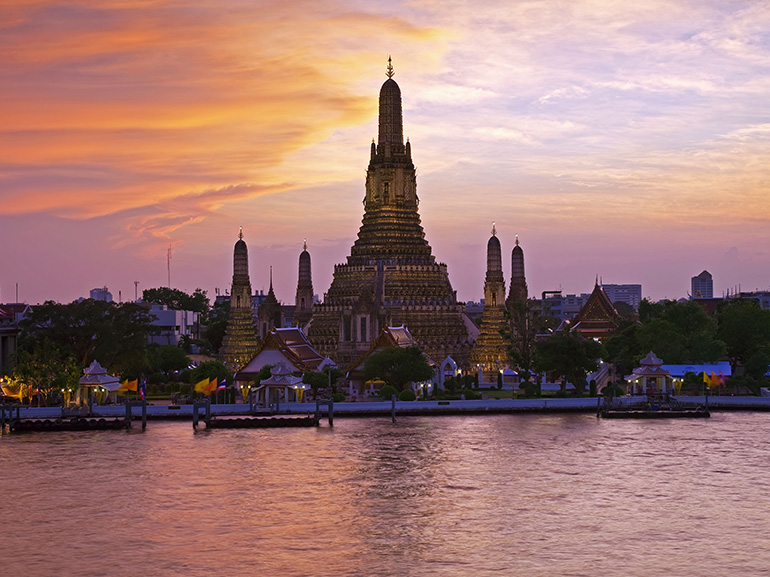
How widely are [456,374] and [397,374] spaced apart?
47.2 feet

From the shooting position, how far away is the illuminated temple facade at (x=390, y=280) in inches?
4146

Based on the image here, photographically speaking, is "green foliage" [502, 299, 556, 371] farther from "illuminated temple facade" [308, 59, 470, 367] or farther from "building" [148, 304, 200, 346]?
"building" [148, 304, 200, 346]

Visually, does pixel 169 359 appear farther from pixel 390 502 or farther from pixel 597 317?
pixel 390 502

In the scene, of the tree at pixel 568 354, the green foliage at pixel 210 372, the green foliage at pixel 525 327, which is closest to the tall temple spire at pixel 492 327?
the green foliage at pixel 525 327

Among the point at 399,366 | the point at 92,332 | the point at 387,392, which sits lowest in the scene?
the point at 387,392

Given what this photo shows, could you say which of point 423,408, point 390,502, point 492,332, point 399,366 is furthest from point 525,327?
point 390,502

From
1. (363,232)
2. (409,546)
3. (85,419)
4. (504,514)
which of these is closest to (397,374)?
(85,419)

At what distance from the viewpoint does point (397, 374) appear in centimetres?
8631

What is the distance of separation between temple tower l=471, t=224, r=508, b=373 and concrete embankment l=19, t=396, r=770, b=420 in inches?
918

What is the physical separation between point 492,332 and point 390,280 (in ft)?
37.9

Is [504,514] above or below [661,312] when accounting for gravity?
below

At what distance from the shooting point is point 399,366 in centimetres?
8644

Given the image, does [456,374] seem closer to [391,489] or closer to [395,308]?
[395,308]

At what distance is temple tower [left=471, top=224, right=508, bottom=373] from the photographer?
10862 centimetres
